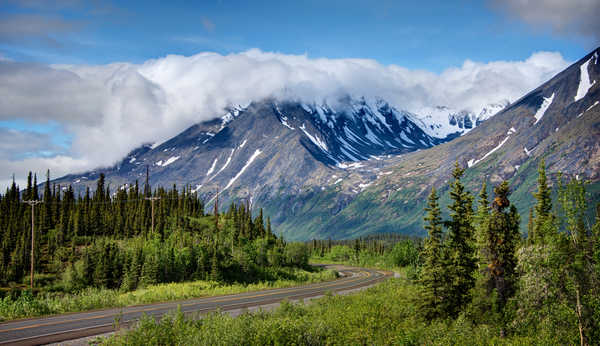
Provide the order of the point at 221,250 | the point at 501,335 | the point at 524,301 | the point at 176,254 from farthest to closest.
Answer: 1. the point at 221,250
2. the point at 176,254
3. the point at 501,335
4. the point at 524,301

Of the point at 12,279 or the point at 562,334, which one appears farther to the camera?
the point at 12,279

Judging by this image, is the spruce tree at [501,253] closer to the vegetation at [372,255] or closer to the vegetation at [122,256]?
the vegetation at [122,256]

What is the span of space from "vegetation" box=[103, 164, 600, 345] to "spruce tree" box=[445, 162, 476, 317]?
0.24 feet

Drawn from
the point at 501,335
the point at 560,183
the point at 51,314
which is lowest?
the point at 501,335

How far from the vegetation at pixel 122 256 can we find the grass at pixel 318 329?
12.6 m

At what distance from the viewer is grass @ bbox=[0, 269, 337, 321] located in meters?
28.5

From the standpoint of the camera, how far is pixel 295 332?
2106cm

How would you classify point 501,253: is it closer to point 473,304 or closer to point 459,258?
point 459,258

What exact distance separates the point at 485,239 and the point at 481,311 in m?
5.23

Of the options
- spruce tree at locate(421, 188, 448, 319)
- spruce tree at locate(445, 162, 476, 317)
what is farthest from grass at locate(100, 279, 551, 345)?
spruce tree at locate(445, 162, 476, 317)

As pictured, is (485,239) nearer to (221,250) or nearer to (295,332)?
(295,332)

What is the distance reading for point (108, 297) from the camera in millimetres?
34125

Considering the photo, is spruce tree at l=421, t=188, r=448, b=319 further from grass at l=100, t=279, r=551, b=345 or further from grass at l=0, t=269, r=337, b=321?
grass at l=0, t=269, r=337, b=321

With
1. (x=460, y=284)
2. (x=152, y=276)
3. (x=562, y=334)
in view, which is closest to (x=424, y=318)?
(x=460, y=284)
